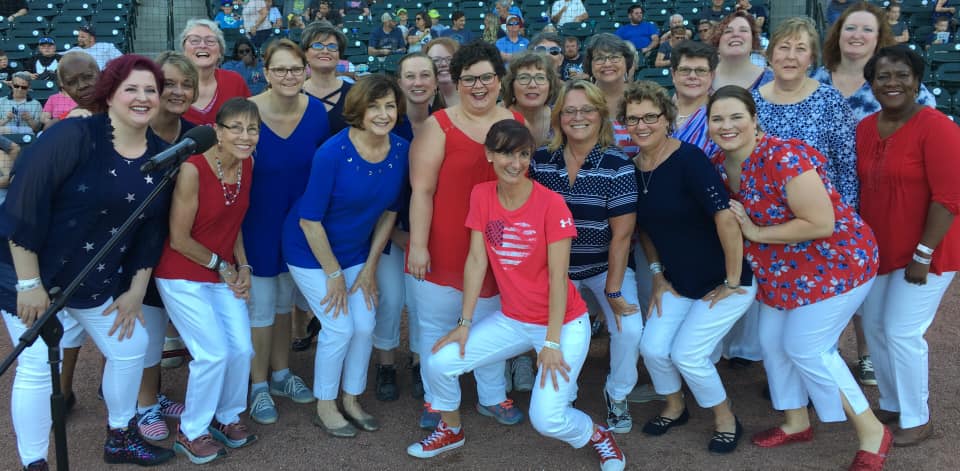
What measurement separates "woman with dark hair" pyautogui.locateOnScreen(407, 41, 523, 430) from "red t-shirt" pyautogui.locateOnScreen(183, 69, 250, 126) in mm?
1298

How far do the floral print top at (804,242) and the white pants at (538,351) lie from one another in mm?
928

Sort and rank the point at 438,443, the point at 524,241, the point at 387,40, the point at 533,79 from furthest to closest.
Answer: the point at 387,40 < the point at 533,79 < the point at 438,443 < the point at 524,241

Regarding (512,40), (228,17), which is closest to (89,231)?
(512,40)

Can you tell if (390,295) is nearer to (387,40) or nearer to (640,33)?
(640,33)

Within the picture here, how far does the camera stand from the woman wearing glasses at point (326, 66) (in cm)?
425

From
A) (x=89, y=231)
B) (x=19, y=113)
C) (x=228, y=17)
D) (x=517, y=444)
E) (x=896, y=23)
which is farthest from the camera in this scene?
(x=228, y=17)

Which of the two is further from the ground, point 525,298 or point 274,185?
point 274,185

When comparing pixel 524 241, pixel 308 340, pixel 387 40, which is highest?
pixel 387 40

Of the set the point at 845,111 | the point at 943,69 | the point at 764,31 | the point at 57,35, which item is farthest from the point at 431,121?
the point at 57,35

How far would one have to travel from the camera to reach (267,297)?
159 inches

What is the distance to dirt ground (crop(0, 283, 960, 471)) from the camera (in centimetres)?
358

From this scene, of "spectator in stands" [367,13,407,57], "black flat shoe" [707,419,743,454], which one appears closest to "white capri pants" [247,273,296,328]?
"black flat shoe" [707,419,743,454]

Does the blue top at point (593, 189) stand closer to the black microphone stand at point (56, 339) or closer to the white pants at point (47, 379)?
the black microphone stand at point (56, 339)

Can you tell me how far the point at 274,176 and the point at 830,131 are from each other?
280cm
